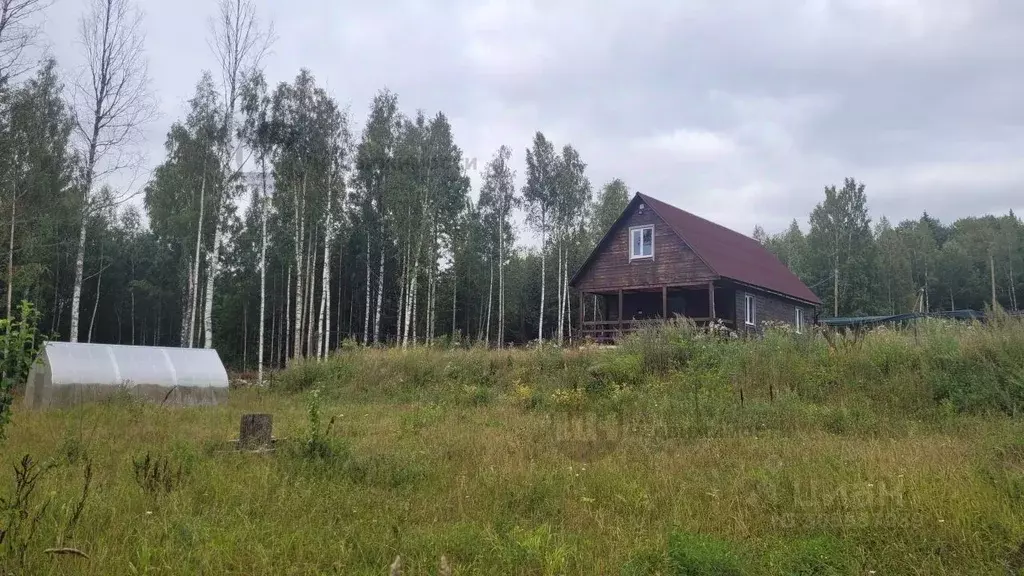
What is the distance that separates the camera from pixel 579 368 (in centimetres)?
1430

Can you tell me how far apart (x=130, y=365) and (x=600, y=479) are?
11.8m

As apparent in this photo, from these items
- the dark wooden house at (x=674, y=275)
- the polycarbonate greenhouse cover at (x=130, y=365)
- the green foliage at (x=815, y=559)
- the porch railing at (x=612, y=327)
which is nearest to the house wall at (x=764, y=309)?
the dark wooden house at (x=674, y=275)

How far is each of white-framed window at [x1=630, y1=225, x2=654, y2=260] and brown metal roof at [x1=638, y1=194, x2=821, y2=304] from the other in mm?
944

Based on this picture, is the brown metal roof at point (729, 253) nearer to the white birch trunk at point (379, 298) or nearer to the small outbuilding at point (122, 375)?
the white birch trunk at point (379, 298)

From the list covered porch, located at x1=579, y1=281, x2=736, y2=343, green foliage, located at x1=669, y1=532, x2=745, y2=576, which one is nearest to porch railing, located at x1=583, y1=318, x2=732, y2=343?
covered porch, located at x1=579, y1=281, x2=736, y2=343

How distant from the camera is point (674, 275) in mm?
23875

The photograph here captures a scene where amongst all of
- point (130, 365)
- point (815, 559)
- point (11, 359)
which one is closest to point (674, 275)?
point (130, 365)

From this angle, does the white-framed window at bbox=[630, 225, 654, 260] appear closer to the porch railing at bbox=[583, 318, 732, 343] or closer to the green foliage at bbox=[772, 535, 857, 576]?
the porch railing at bbox=[583, 318, 732, 343]

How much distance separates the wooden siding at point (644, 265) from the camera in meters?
23.5

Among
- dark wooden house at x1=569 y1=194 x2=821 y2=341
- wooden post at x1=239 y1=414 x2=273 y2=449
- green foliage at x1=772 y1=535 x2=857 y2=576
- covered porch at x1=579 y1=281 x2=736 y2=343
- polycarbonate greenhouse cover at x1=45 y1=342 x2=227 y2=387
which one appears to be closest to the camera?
green foliage at x1=772 y1=535 x2=857 y2=576

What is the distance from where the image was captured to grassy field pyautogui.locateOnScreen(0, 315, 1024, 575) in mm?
4203

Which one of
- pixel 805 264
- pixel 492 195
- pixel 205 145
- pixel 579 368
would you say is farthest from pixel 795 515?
pixel 805 264

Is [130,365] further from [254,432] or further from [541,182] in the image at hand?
[541,182]

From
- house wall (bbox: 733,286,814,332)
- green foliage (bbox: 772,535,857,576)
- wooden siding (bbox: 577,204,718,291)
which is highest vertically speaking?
wooden siding (bbox: 577,204,718,291)
